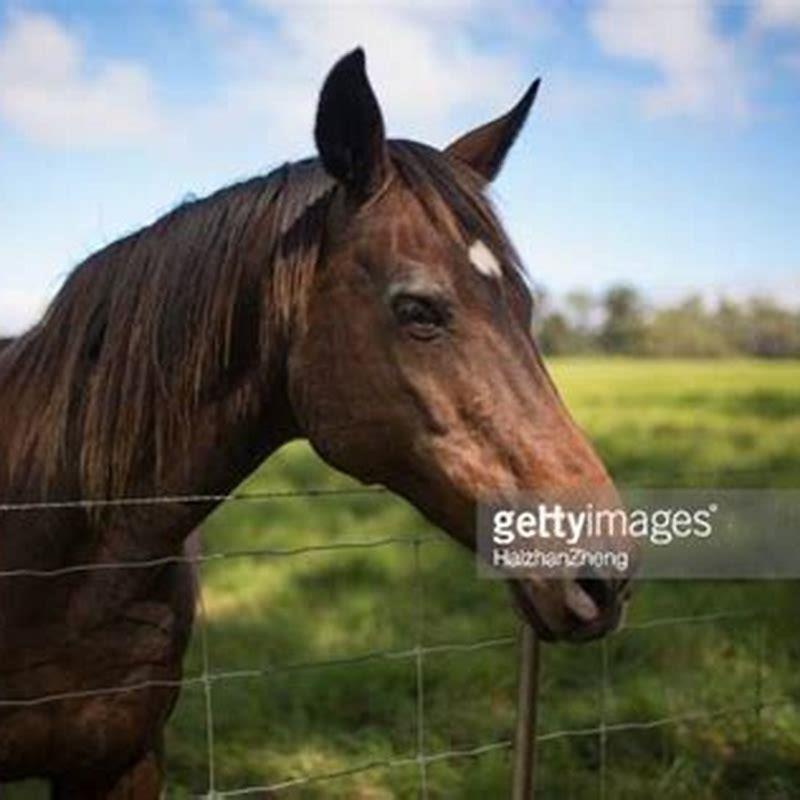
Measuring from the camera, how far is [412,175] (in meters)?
2.07

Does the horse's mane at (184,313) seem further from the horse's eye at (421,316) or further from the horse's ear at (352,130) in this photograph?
the horse's eye at (421,316)

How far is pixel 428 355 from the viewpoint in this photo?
1.95 m

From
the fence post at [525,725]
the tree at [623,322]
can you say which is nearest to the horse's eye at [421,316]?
the fence post at [525,725]

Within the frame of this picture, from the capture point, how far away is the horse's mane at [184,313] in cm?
208

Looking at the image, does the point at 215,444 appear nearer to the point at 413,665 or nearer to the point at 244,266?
the point at 244,266

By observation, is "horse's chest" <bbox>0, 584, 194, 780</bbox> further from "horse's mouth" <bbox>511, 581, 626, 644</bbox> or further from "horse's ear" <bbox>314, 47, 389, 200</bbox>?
"horse's ear" <bbox>314, 47, 389, 200</bbox>

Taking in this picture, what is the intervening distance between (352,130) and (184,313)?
18.5 inches

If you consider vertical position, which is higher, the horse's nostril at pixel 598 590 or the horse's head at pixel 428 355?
the horse's head at pixel 428 355

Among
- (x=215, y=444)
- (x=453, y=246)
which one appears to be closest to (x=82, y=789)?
(x=215, y=444)

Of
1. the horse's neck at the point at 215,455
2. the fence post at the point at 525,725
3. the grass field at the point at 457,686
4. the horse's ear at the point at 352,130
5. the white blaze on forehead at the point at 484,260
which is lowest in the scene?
the grass field at the point at 457,686

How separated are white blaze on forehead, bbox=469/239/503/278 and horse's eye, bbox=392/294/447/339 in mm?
113

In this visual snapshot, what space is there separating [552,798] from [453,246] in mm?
2292

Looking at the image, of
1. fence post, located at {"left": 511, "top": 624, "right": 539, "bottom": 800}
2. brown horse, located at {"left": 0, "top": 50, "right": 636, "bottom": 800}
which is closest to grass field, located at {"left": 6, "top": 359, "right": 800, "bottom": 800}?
fence post, located at {"left": 511, "top": 624, "right": 539, "bottom": 800}

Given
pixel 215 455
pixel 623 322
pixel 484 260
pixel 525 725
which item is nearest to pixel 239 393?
pixel 215 455
